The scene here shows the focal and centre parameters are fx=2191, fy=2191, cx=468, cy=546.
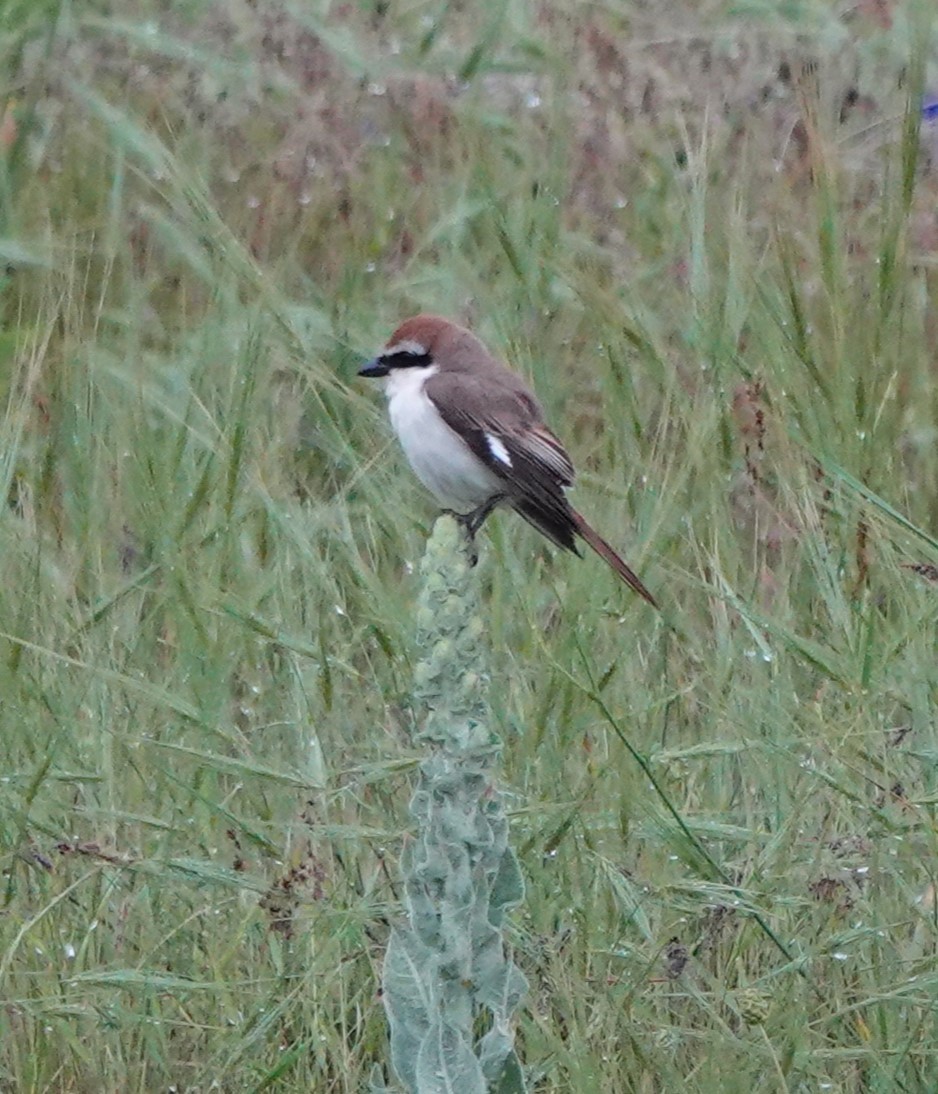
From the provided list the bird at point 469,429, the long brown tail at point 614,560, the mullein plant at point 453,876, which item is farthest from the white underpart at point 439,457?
the mullein plant at point 453,876

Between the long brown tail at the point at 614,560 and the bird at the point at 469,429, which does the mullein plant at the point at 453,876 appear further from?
the bird at the point at 469,429

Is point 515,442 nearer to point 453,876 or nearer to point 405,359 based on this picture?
point 405,359

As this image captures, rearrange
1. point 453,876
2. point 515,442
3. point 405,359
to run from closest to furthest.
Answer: point 453,876
point 515,442
point 405,359

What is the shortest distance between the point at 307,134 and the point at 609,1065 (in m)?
3.46

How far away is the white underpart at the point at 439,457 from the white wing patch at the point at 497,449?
0.04m

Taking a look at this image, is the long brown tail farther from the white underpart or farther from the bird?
the white underpart

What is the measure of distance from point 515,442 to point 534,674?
0.78m

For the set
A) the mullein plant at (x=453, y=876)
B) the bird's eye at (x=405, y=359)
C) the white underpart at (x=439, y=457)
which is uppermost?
the mullein plant at (x=453, y=876)

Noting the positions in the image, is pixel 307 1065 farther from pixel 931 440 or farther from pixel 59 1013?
pixel 931 440

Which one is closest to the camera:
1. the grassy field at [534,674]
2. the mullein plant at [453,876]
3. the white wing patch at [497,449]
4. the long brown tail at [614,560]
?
the mullein plant at [453,876]

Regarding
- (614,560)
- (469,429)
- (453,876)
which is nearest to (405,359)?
(469,429)

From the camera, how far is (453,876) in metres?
2.08

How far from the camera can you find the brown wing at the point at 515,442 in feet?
11.9

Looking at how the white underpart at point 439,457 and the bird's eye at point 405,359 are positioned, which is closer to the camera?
the white underpart at point 439,457
